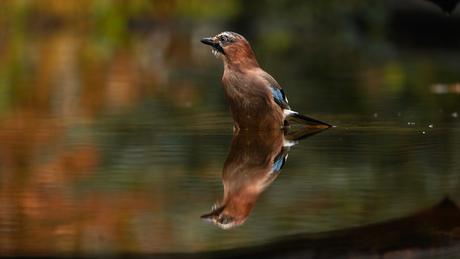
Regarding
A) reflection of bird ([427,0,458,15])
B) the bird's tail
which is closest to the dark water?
the bird's tail

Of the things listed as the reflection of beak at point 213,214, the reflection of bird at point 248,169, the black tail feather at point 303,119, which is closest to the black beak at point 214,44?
the reflection of bird at point 248,169

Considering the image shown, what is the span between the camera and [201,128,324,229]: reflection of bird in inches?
152

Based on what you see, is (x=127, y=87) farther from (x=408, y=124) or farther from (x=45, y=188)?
(x=45, y=188)

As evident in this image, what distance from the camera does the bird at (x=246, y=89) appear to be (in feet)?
20.2

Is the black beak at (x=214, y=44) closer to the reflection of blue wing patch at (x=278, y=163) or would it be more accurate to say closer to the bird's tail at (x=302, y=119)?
the bird's tail at (x=302, y=119)

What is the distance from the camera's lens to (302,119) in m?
6.64

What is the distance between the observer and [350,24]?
24.2 meters

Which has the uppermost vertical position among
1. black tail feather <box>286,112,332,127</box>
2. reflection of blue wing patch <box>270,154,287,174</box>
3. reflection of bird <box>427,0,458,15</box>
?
reflection of bird <box>427,0,458,15</box>

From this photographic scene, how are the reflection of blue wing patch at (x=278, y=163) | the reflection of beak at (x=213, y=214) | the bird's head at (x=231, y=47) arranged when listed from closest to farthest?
the reflection of beak at (x=213, y=214) → the reflection of blue wing patch at (x=278, y=163) → the bird's head at (x=231, y=47)

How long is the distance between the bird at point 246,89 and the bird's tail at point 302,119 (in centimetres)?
9

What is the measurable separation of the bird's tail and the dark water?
12 cm

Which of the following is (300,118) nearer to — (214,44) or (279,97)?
(279,97)

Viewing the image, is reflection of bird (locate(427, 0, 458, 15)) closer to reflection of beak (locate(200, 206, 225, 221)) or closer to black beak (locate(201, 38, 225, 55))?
black beak (locate(201, 38, 225, 55))

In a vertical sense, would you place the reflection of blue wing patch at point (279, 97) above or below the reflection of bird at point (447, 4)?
below
